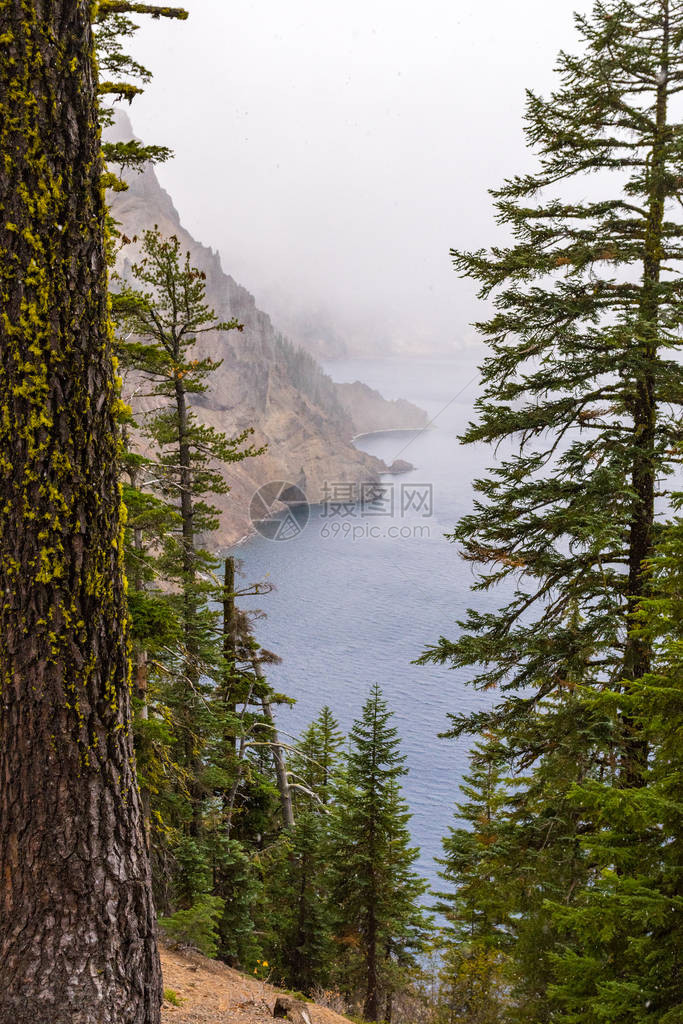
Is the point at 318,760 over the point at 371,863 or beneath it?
beneath

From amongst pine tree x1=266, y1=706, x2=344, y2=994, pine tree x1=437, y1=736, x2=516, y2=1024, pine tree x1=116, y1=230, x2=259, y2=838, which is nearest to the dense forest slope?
pine tree x1=437, y1=736, x2=516, y2=1024

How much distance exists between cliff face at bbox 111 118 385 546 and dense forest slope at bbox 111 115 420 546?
22cm

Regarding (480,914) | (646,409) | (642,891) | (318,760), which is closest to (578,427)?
(646,409)

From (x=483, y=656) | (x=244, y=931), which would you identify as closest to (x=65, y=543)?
(x=483, y=656)

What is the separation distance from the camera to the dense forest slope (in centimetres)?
13638

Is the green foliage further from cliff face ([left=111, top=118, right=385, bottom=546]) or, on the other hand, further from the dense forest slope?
cliff face ([left=111, top=118, right=385, bottom=546])

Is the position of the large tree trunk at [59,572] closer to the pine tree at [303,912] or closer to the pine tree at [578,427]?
the pine tree at [578,427]

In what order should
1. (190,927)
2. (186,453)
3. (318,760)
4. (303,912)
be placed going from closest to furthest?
(190,927)
(186,453)
(303,912)
(318,760)

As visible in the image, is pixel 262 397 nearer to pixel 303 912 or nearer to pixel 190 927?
pixel 303 912

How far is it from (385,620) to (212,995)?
53.5m

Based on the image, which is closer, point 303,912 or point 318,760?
point 303,912

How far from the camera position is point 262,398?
504ft

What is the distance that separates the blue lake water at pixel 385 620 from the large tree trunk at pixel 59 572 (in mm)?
29391

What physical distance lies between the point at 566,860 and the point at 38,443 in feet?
22.9
